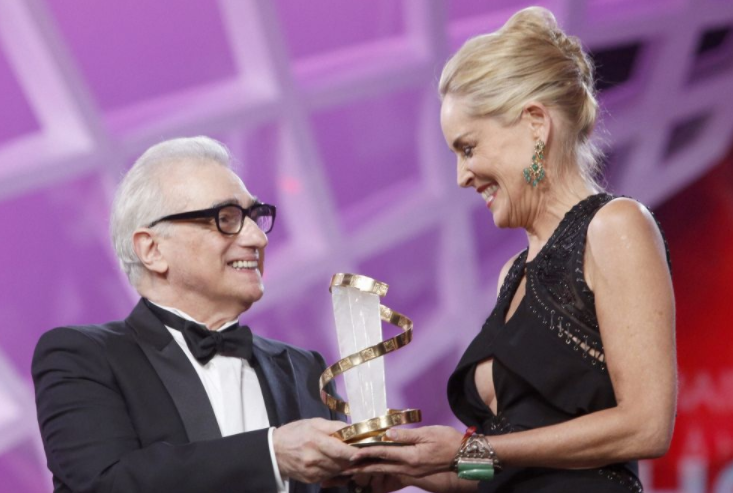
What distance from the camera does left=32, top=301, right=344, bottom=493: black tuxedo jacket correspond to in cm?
216

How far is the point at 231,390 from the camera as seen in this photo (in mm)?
2490

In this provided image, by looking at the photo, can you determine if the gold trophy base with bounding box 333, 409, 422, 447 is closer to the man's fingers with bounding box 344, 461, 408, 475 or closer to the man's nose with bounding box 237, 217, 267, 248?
the man's fingers with bounding box 344, 461, 408, 475

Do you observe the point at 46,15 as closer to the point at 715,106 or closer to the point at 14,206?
the point at 14,206

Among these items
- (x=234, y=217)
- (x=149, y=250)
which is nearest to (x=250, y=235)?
(x=234, y=217)

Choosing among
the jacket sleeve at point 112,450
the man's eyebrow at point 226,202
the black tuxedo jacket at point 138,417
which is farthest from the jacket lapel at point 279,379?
the man's eyebrow at point 226,202

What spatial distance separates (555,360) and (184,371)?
3.19 feet

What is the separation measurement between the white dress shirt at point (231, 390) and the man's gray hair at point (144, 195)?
199mm

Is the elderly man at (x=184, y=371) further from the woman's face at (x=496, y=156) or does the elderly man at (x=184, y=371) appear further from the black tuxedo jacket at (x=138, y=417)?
the woman's face at (x=496, y=156)

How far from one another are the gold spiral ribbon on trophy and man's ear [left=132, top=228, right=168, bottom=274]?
0.58 metres

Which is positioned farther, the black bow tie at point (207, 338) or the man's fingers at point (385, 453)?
the black bow tie at point (207, 338)

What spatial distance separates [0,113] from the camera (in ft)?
10.8

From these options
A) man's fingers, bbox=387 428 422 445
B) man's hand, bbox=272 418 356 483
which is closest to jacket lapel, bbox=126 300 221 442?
man's hand, bbox=272 418 356 483

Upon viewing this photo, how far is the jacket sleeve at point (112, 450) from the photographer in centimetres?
215

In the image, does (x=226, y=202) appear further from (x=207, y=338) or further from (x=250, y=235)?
(x=207, y=338)
